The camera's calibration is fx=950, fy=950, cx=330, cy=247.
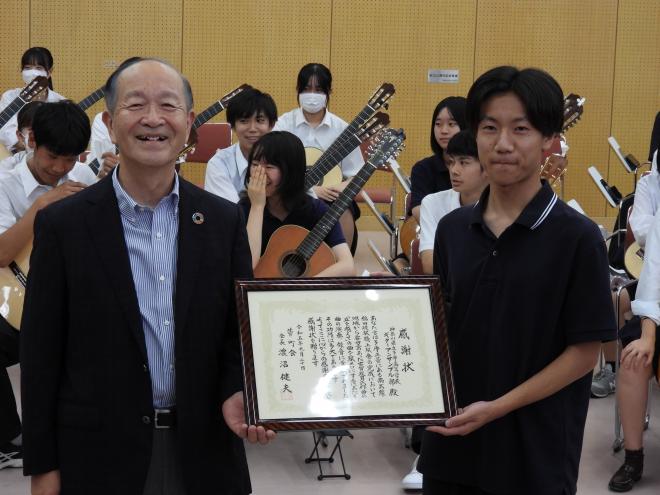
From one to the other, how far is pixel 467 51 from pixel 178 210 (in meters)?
8.20

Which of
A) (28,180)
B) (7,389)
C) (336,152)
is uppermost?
(336,152)

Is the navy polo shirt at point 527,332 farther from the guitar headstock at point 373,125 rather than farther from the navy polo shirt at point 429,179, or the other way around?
the navy polo shirt at point 429,179

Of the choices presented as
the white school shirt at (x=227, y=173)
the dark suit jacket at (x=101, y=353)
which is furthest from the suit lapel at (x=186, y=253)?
the white school shirt at (x=227, y=173)

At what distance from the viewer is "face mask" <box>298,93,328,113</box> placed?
695 centimetres

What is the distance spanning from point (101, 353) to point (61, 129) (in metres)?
2.13

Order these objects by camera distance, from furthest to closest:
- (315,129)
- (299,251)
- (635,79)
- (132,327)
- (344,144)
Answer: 1. (635,79)
2. (315,129)
3. (344,144)
4. (299,251)
5. (132,327)

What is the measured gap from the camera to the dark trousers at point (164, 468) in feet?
6.29

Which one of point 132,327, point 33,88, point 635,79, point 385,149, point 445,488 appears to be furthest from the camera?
point 635,79

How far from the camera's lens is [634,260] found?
4.55m

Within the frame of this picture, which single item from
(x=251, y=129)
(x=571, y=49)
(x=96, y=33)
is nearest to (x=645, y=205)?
(x=251, y=129)

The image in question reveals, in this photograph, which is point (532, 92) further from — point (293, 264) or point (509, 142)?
point (293, 264)

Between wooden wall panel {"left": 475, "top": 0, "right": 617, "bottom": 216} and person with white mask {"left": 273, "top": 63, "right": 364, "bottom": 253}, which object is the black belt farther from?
wooden wall panel {"left": 475, "top": 0, "right": 617, "bottom": 216}

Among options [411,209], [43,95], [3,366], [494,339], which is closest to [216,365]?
[494,339]

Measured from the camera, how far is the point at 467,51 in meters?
9.71
